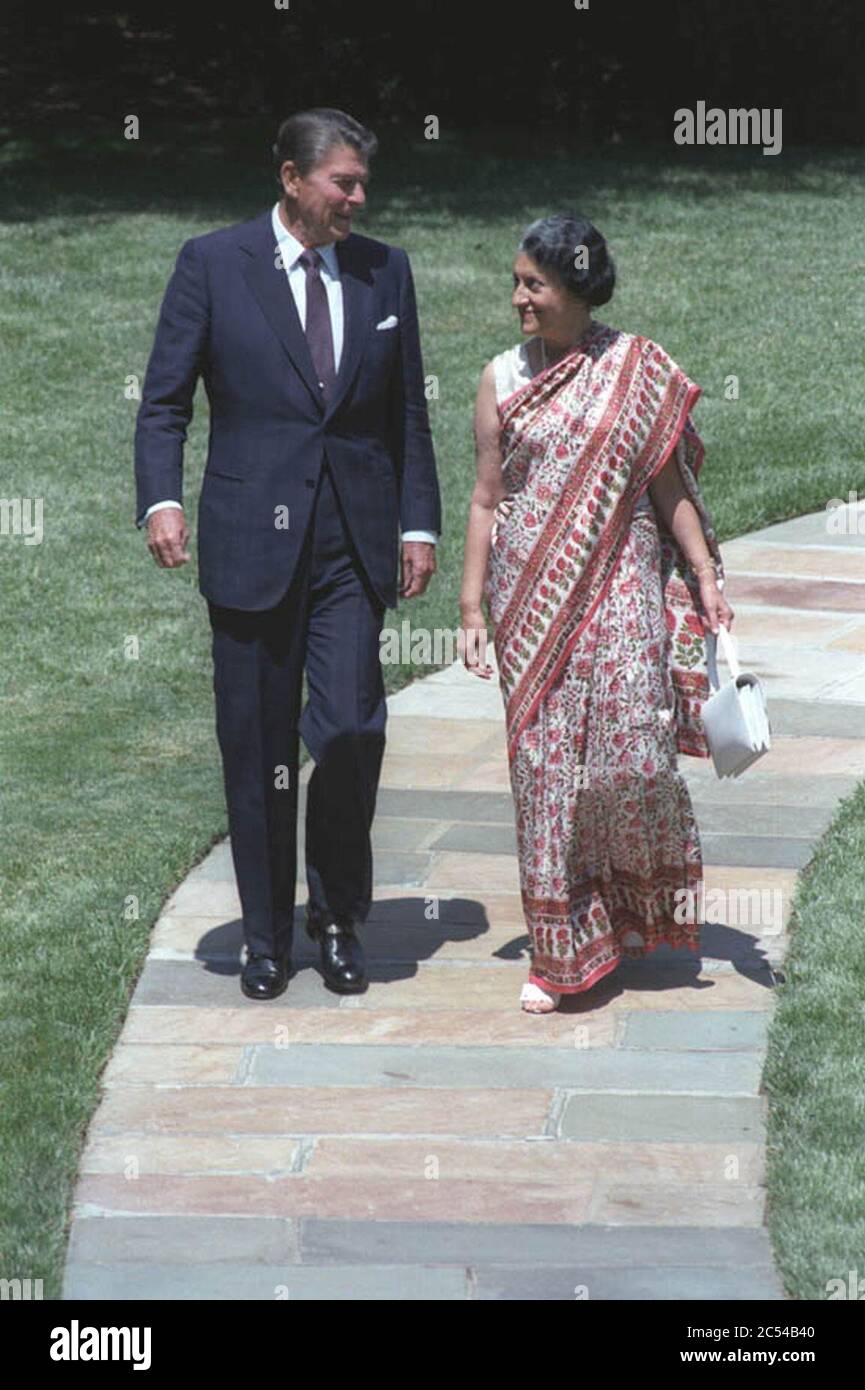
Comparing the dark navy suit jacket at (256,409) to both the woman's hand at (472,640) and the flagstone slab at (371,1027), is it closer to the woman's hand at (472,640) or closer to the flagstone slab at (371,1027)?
the woman's hand at (472,640)

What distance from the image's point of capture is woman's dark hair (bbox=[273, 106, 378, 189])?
5559 mm

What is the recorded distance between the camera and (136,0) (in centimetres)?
2461

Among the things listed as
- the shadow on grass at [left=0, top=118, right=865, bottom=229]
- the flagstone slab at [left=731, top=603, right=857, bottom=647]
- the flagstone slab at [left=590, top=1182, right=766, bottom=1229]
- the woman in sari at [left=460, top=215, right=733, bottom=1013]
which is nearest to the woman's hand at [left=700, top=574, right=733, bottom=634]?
the woman in sari at [left=460, top=215, right=733, bottom=1013]

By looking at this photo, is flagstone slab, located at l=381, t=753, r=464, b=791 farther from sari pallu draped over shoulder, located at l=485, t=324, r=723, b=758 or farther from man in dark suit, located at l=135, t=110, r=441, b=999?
sari pallu draped over shoulder, located at l=485, t=324, r=723, b=758

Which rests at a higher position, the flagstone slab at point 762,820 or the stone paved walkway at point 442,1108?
the stone paved walkway at point 442,1108

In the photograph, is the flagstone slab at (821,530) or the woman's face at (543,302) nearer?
the woman's face at (543,302)

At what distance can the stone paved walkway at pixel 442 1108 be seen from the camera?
4.68 metres

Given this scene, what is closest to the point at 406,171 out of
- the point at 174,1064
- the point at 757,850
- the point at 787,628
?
the point at 787,628

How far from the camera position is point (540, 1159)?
5133 millimetres

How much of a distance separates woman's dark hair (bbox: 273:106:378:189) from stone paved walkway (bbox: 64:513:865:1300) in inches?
83.7

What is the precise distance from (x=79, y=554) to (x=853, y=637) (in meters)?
3.80

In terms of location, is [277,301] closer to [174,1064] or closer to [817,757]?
[174,1064]

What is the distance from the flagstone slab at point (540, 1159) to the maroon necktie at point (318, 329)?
6.02 feet

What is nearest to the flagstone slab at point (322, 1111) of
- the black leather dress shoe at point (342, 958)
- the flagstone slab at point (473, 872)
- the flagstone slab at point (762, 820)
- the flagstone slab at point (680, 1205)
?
the flagstone slab at point (680, 1205)
